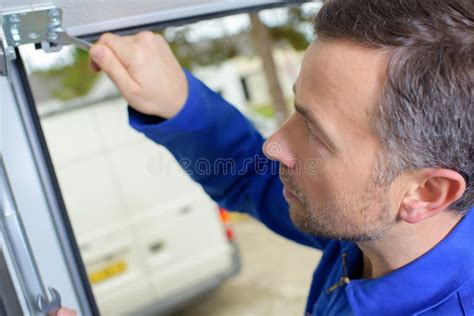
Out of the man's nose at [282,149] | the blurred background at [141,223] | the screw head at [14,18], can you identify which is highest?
the screw head at [14,18]

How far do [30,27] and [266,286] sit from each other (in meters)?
4.77

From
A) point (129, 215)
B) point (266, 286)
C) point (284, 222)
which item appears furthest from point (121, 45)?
point (266, 286)

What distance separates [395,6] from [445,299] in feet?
2.10

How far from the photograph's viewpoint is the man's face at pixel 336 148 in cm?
112

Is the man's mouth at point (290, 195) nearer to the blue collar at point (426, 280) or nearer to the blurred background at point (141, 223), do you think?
the blue collar at point (426, 280)

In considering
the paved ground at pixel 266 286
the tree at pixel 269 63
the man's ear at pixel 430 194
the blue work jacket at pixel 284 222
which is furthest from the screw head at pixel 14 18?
the tree at pixel 269 63

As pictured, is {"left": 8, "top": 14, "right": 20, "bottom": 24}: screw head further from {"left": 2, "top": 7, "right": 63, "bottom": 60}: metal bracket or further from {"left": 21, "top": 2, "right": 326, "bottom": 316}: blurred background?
{"left": 21, "top": 2, "right": 326, "bottom": 316}: blurred background

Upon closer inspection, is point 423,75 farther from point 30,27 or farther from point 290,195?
point 30,27

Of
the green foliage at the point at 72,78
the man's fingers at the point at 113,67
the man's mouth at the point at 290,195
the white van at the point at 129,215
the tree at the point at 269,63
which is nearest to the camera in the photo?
the man's fingers at the point at 113,67

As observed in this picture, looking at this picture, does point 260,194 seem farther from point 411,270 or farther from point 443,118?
point 443,118

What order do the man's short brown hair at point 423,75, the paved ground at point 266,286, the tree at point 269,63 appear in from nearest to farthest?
1. the man's short brown hair at point 423,75
2. the paved ground at point 266,286
3. the tree at point 269,63

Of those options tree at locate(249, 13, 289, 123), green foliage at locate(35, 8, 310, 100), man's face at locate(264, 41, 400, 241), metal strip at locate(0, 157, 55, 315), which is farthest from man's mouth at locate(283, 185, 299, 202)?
green foliage at locate(35, 8, 310, 100)

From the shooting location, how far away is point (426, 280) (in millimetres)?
1218

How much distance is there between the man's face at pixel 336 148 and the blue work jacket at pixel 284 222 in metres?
0.14
